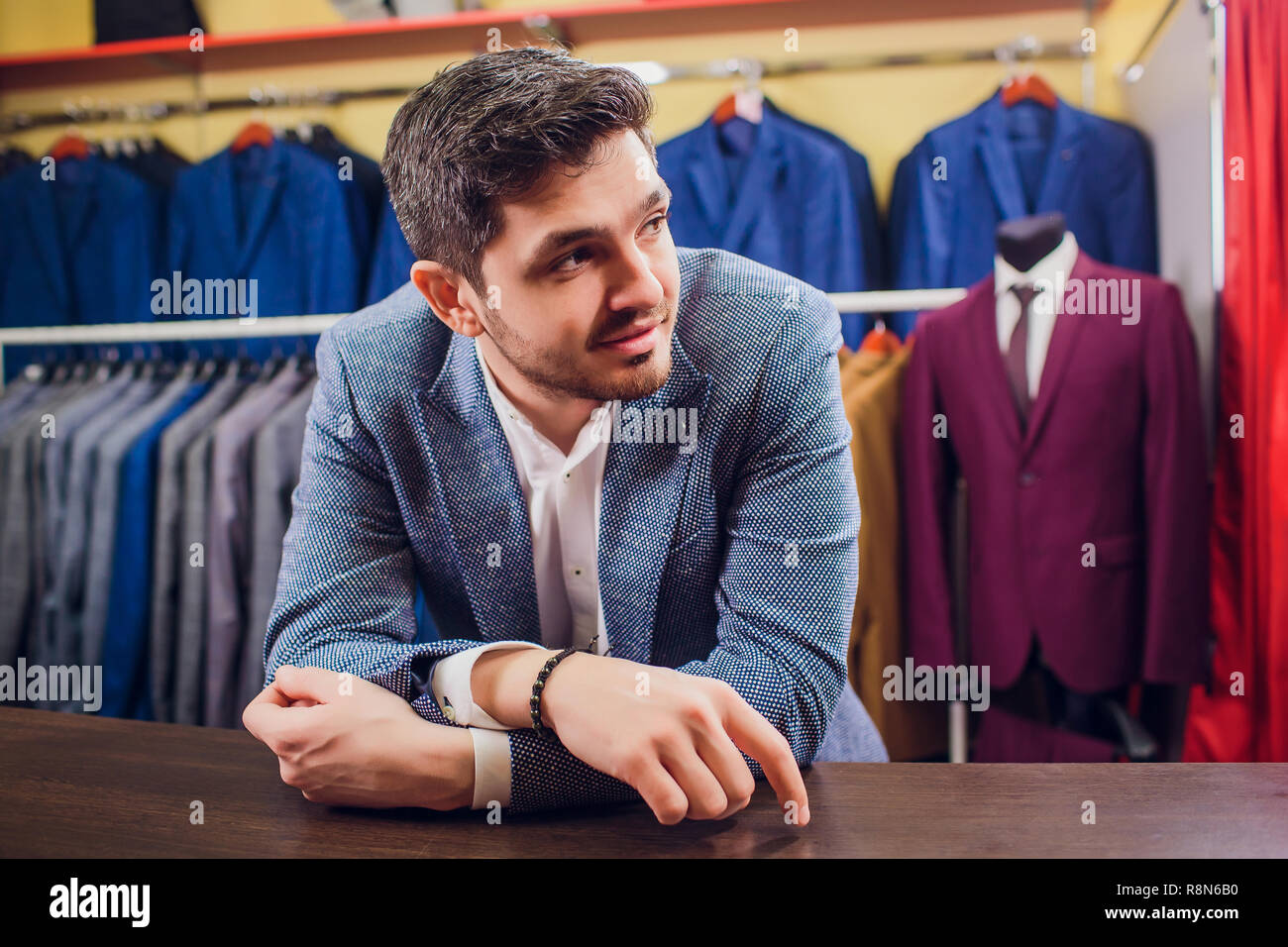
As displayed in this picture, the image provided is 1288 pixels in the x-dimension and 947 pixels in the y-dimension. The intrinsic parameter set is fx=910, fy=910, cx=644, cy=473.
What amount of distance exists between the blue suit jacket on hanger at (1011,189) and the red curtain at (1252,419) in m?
0.38

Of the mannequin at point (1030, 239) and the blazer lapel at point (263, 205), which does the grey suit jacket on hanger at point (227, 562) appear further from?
the mannequin at point (1030, 239)

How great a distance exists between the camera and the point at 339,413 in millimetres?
1029

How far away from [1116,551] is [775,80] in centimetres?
143

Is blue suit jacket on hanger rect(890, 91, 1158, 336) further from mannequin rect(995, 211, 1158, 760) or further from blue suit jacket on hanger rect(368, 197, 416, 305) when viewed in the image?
blue suit jacket on hanger rect(368, 197, 416, 305)

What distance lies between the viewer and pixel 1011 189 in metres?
1.98

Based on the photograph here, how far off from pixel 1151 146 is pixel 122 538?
234 cm

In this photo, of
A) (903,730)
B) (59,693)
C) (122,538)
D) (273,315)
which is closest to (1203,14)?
(903,730)

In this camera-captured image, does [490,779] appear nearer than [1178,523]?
Yes

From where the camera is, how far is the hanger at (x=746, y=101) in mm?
2109

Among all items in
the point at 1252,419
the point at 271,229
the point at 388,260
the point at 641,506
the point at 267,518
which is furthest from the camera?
the point at 271,229

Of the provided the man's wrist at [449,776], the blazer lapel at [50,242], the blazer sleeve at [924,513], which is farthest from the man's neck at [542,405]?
the blazer lapel at [50,242]

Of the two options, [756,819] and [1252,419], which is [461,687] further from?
[1252,419]

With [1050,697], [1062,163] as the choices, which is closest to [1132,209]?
[1062,163]
